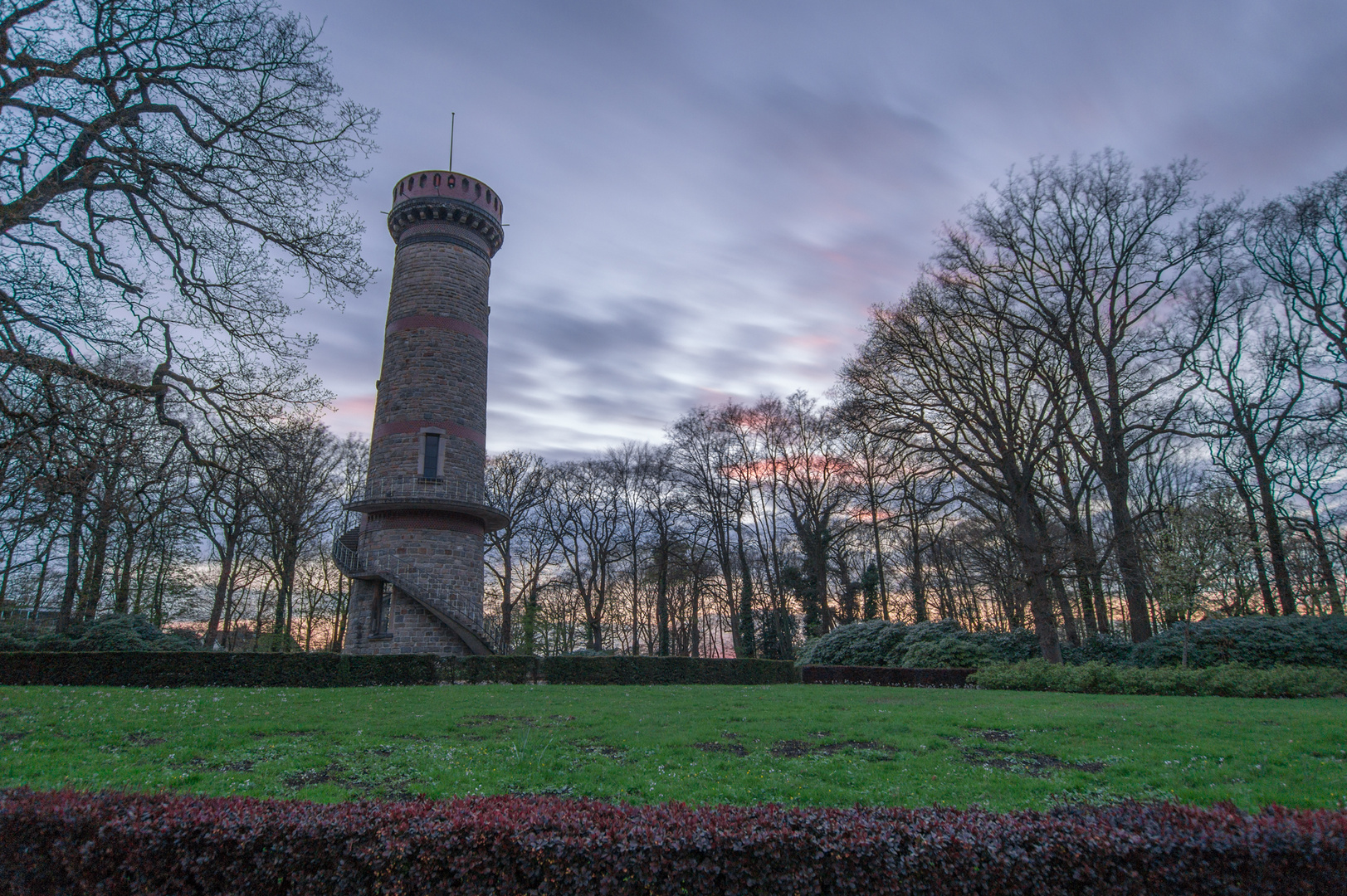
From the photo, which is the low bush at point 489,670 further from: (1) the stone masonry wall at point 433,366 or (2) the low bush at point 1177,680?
(2) the low bush at point 1177,680

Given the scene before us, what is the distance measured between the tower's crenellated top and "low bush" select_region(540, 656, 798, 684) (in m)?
15.6

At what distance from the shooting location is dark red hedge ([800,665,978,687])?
68.1 feet

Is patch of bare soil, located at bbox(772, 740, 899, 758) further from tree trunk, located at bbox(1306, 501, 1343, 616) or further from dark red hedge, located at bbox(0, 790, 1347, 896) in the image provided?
tree trunk, located at bbox(1306, 501, 1343, 616)

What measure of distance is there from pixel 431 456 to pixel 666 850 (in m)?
20.3

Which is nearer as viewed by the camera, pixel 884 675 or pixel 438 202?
pixel 884 675

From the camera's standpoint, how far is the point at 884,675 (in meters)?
21.8

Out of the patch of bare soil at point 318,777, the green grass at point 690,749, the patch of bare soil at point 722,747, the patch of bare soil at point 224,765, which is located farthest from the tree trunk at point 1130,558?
the patch of bare soil at point 224,765

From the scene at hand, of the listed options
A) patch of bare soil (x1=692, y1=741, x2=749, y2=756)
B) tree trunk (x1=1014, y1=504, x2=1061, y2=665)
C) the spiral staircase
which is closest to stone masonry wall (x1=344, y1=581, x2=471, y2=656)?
the spiral staircase

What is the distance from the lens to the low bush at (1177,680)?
14.8 metres

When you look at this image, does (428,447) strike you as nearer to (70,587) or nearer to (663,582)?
(70,587)

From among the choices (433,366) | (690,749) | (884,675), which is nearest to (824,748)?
(690,749)

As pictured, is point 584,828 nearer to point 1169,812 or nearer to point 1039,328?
point 1169,812

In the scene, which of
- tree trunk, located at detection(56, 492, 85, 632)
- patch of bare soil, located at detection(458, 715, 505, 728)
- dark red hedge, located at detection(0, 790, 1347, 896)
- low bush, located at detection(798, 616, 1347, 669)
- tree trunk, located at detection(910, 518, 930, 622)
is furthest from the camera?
tree trunk, located at detection(910, 518, 930, 622)

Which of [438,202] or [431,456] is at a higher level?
[438,202]
